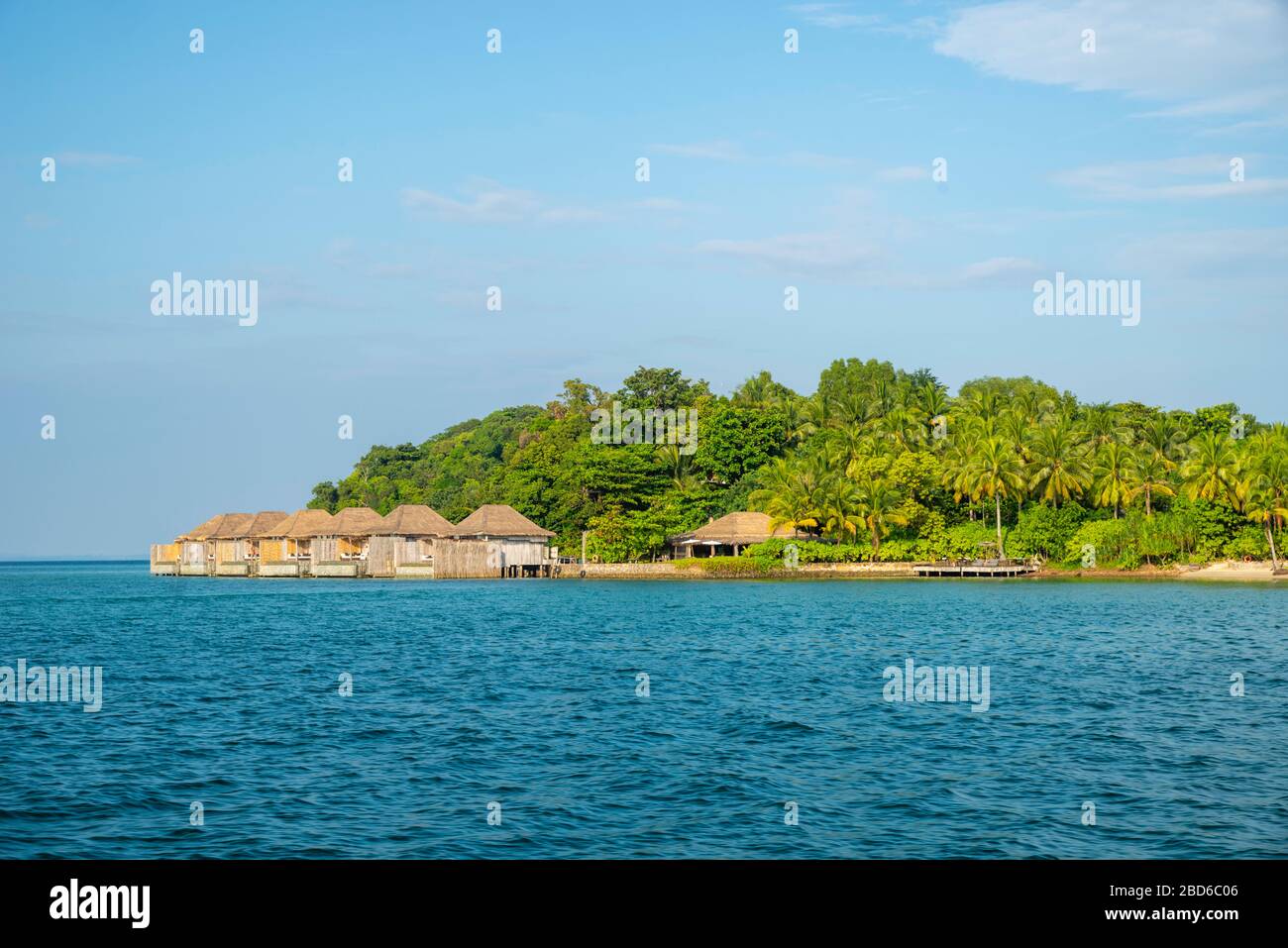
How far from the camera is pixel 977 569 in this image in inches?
2566

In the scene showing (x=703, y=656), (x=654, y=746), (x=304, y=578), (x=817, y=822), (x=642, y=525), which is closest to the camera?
(x=817, y=822)

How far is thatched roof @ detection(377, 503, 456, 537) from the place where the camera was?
81.8m

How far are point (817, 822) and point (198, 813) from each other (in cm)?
698

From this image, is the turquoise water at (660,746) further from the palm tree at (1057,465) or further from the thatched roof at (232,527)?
the thatched roof at (232,527)

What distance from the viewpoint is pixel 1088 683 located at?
74.3ft

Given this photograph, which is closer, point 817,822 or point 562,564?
point 817,822

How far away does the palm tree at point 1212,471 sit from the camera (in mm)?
59625

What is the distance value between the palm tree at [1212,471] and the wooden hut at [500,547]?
39.8 m

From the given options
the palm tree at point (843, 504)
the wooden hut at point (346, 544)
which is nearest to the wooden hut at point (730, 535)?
the palm tree at point (843, 504)

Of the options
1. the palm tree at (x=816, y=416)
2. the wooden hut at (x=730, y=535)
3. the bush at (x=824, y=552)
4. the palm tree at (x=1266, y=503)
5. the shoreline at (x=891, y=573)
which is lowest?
the shoreline at (x=891, y=573)

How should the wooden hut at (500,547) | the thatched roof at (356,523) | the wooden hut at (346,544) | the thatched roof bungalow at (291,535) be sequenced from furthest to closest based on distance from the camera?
1. the thatched roof bungalow at (291,535)
2. the wooden hut at (346,544)
3. the thatched roof at (356,523)
4. the wooden hut at (500,547)
